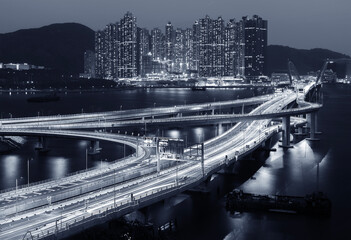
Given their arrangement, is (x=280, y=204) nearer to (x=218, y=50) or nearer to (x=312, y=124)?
(x=312, y=124)

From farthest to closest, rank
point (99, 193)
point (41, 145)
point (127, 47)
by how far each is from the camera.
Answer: point (127, 47) < point (41, 145) < point (99, 193)

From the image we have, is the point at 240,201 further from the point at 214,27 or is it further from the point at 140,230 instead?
the point at 214,27

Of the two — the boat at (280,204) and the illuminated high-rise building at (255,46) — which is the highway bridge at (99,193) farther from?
the illuminated high-rise building at (255,46)

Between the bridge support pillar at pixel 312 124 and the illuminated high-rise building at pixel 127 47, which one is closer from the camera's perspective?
the bridge support pillar at pixel 312 124

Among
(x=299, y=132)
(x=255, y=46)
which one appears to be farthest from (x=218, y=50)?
(x=299, y=132)

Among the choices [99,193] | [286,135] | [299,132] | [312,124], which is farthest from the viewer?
[299,132]

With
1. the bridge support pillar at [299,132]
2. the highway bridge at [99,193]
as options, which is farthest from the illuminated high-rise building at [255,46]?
the highway bridge at [99,193]

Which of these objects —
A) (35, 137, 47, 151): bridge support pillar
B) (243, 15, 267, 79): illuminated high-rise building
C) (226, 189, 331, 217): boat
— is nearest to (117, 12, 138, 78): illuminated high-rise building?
(243, 15, 267, 79): illuminated high-rise building

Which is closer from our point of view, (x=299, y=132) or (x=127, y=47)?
(x=299, y=132)

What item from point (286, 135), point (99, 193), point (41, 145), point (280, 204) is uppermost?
point (286, 135)

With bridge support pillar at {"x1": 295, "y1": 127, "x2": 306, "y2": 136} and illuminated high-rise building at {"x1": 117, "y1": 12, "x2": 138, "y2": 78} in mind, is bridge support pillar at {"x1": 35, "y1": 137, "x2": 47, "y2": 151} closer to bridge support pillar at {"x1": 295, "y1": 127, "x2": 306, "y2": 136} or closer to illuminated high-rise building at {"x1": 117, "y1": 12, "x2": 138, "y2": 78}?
bridge support pillar at {"x1": 295, "y1": 127, "x2": 306, "y2": 136}

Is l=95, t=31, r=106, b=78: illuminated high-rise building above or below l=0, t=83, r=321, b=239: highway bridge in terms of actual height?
above

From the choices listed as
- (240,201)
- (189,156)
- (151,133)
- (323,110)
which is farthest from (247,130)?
(323,110)
